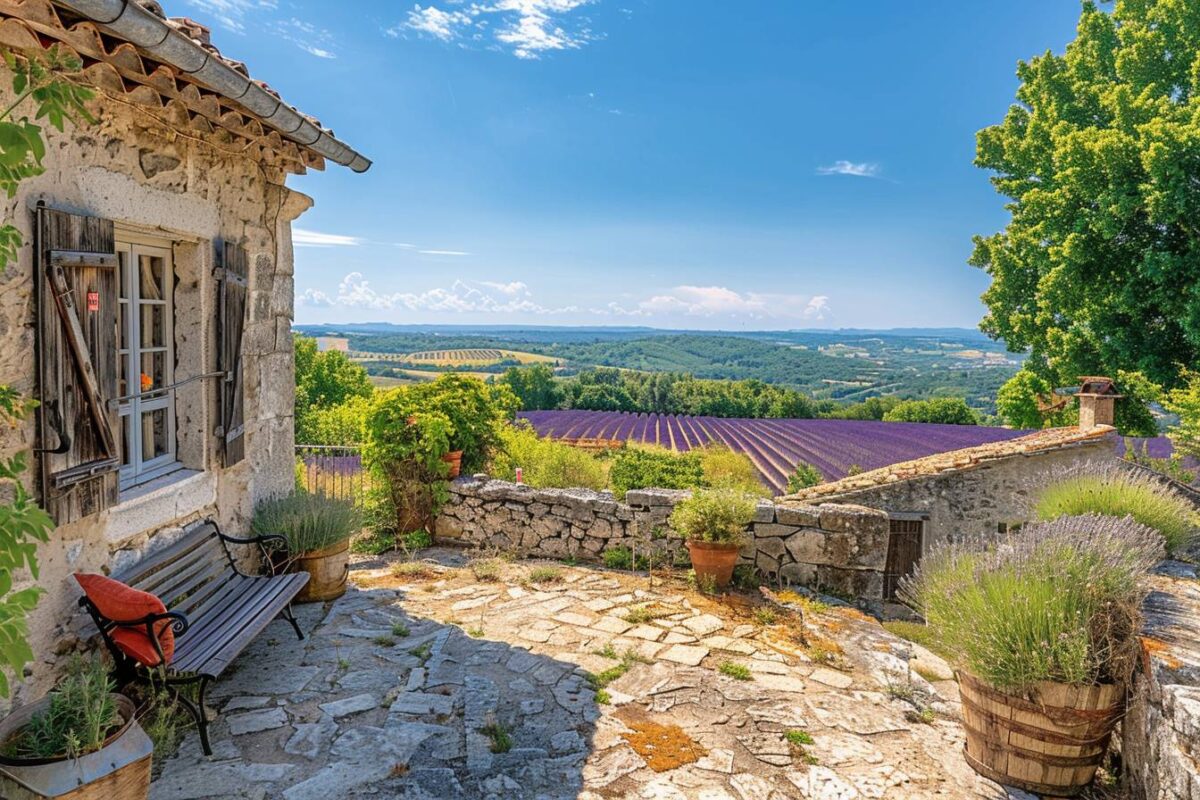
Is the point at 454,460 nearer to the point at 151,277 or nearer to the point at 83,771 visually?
the point at 151,277

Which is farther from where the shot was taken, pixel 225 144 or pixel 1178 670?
pixel 225 144

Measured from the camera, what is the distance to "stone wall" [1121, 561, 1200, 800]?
7.37ft

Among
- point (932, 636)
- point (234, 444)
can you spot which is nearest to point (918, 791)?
point (932, 636)

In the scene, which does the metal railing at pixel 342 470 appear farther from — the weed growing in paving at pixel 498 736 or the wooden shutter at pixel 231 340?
the weed growing in paving at pixel 498 736

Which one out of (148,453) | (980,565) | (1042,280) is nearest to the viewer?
(980,565)

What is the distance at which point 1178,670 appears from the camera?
252cm

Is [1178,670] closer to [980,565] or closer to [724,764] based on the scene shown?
[980,565]

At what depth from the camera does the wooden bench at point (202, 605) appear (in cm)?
300

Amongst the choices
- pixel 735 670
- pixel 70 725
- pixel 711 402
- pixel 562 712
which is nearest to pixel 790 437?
pixel 711 402

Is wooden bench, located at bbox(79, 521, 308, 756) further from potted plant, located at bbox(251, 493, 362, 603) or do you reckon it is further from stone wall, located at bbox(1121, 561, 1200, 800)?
stone wall, located at bbox(1121, 561, 1200, 800)

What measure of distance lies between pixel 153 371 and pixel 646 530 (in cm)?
404

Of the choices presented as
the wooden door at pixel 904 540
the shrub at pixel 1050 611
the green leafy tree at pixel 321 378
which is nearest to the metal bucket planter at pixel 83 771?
the shrub at pixel 1050 611

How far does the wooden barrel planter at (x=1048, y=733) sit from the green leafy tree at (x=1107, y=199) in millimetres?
9555

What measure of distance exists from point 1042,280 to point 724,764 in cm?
1235
